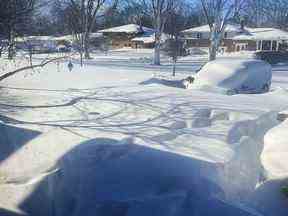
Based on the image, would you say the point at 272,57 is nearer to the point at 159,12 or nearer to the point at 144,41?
the point at 159,12

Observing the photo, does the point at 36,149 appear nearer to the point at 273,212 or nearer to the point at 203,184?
the point at 203,184

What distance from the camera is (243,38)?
53.2 m

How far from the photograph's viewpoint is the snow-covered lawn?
18.7ft

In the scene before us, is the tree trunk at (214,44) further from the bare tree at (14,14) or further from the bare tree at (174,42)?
the bare tree at (14,14)

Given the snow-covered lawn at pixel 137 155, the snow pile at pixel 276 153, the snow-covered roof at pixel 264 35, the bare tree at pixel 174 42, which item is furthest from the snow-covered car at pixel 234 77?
the snow-covered roof at pixel 264 35

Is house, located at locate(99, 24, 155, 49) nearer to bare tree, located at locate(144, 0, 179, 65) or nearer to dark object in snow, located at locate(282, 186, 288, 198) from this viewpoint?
bare tree, located at locate(144, 0, 179, 65)

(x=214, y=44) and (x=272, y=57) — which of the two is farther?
→ (x=272, y=57)

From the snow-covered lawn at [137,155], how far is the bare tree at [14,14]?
1.88 meters

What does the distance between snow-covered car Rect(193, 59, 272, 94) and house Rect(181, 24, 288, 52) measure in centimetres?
3642

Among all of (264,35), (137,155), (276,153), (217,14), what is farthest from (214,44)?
(137,155)

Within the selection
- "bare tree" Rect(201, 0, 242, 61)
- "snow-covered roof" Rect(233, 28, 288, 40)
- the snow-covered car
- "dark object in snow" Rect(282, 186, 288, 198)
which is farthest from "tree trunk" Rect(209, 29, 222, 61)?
"dark object in snow" Rect(282, 186, 288, 198)

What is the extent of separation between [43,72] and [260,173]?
47.3 feet

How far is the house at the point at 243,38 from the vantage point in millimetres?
52156

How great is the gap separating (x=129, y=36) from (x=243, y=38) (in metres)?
17.0
